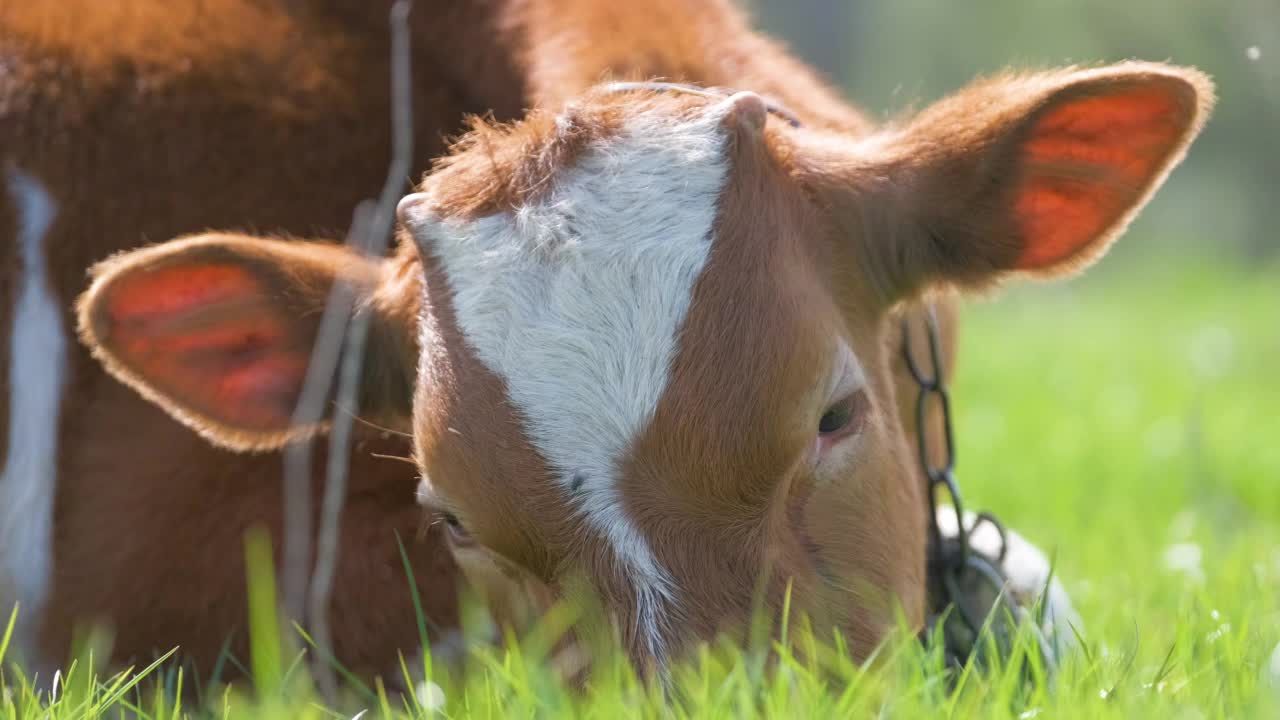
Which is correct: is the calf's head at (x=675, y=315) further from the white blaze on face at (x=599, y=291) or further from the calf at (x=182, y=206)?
the calf at (x=182, y=206)

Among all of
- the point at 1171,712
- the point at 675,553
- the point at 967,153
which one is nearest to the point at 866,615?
the point at 675,553

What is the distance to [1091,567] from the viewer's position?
4.65m

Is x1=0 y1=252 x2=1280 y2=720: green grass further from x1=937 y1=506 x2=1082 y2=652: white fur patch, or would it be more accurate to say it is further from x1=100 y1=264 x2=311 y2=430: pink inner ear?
x1=100 y1=264 x2=311 y2=430: pink inner ear

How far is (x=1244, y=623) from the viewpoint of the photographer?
265 centimetres

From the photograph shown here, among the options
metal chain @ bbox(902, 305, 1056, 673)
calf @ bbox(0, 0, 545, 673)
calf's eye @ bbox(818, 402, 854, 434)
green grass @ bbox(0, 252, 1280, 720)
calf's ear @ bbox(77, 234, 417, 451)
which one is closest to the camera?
green grass @ bbox(0, 252, 1280, 720)

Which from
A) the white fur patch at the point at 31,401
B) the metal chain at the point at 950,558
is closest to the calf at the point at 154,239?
the white fur patch at the point at 31,401

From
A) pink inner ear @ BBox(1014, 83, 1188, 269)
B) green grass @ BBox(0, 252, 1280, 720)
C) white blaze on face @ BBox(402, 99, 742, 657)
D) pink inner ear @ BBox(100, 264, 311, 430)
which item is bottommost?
green grass @ BBox(0, 252, 1280, 720)

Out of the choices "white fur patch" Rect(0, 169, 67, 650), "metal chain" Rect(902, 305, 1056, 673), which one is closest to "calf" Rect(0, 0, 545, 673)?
"white fur patch" Rect(0, 169, 67, 650)

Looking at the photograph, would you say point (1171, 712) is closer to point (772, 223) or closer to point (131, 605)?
point (772, 223)

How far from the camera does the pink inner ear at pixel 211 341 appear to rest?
3066mm

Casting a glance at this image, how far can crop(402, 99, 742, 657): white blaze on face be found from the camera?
2479mm

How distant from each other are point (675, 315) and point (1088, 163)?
901mm

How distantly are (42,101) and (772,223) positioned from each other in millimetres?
1801

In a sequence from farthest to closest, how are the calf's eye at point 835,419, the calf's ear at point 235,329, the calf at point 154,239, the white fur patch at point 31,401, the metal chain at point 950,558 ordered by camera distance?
the white fur patch at point 31,401, the calf at point 154,239, the metal chain at point 950,558, the calf's ear at point 235,329, the calf's eye at point 835,419
